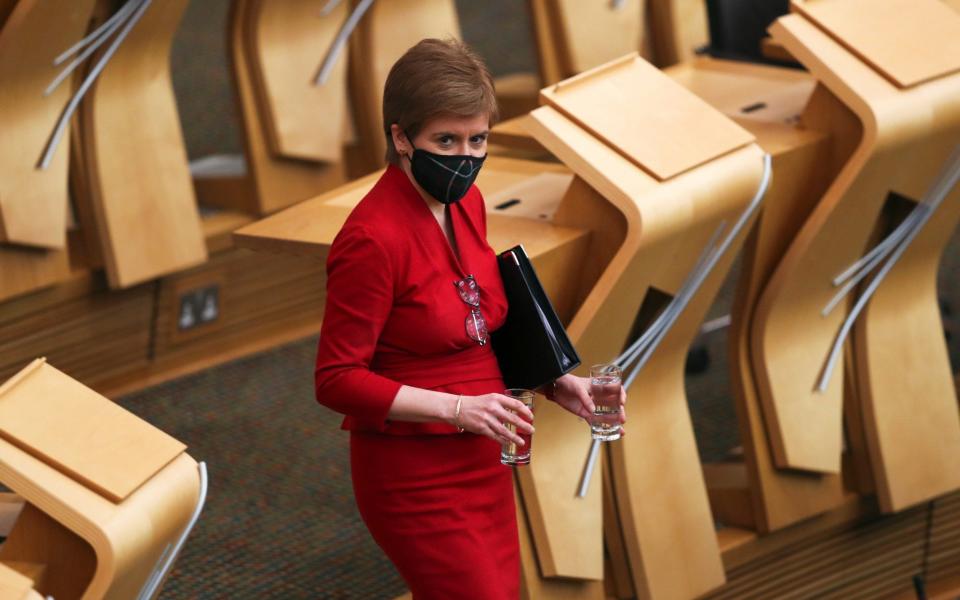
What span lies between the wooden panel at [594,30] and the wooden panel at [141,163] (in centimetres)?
97

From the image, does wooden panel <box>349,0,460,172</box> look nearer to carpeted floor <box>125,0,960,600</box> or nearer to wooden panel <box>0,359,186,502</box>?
carpeted floor <box>125,0,960,600</box>

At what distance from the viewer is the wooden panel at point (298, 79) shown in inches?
127

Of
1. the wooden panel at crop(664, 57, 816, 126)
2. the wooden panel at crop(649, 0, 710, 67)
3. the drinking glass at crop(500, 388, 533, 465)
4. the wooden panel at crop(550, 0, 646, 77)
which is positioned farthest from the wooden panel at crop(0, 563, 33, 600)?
the wooden panel at crop(649, 0, 710, 67)

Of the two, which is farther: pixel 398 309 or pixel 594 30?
pixel 594 30

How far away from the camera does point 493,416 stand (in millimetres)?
1574

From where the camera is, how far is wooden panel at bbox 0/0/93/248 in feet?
8.80

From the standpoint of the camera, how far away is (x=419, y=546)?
171cm

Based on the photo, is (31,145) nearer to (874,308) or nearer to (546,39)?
(546,39)

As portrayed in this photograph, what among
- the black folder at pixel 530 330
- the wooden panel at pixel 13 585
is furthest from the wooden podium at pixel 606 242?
the wooden panel at pixel 13 585

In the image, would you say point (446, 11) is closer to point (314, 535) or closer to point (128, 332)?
point (128, 332)

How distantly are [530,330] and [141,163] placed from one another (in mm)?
1458

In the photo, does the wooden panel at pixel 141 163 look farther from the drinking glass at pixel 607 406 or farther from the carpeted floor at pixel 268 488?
the drinking glass at pixel 607 406

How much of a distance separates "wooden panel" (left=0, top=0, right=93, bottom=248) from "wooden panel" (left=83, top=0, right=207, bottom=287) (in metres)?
0.10

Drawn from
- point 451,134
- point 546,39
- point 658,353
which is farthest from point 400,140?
point 546,39
